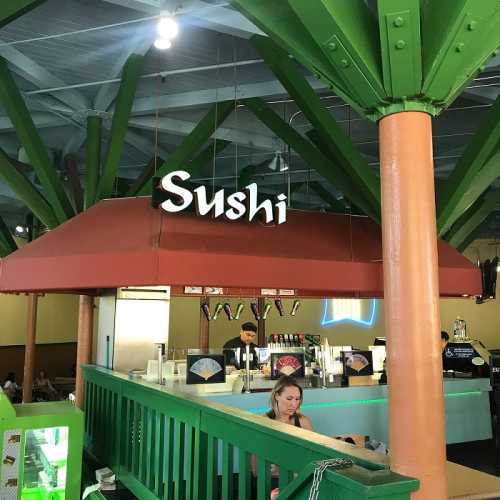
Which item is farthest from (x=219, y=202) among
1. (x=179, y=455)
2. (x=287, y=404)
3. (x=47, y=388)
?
(x=47, y=388)

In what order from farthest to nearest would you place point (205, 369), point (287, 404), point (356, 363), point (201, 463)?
1. point (356, 363)
2. point (205, 369)
3. point (287, 404)
4. point (201, 463)

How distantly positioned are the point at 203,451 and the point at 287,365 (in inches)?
150

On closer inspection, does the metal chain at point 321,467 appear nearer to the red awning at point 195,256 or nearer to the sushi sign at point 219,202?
the red awning at point 195,256

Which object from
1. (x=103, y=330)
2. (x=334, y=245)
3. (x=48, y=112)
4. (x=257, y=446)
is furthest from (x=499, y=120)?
(x=48, y=112)

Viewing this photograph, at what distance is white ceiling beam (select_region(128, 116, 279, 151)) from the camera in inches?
339

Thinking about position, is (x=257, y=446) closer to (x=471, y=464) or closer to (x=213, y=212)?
(x=213, y=212)

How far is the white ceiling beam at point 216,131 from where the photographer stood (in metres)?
8.62

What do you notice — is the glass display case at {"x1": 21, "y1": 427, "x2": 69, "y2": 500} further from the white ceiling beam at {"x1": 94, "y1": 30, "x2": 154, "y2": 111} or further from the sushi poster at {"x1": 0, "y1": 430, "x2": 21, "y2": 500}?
the white ceiling beam at {"x1": 94, "y1": 30, "x2": 154, "y2": 111}

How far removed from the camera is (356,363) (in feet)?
24.2

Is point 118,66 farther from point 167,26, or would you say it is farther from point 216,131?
point 167,26

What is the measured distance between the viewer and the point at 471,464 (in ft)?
22.7

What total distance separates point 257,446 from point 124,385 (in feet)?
8.56

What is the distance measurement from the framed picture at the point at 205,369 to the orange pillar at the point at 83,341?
2.11 m

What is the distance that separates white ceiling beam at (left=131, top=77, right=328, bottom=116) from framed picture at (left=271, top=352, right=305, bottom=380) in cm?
365
